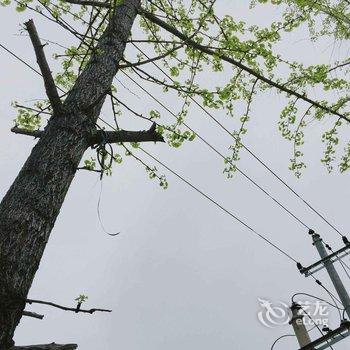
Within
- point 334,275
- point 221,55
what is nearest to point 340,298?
point 334,275

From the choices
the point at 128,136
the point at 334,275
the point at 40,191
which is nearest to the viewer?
the point at 40,191

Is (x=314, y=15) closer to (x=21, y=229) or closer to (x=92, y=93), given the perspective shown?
(x=92, y=93)

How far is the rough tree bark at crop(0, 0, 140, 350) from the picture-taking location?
183cm

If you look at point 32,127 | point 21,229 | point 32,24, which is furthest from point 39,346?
point 32,127

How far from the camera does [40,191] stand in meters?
2.29

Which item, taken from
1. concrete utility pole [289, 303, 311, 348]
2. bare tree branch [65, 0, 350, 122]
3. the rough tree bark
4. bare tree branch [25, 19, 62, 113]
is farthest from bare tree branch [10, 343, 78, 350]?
concrete utility pole [289, 303, 311, 348]

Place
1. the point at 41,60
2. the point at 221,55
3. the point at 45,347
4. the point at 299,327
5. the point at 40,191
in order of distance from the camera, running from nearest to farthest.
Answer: the point at 45,347
the point at 40,191
the point at 41,60
the point at 221,55
the point at 299,327

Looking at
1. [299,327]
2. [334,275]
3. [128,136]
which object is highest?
[334,275]

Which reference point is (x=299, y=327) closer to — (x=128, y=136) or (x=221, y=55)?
(x=221, y=55)

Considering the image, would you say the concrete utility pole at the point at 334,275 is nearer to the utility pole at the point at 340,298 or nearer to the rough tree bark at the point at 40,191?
the utility pole at the point at 340,298

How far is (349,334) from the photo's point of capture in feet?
17.1

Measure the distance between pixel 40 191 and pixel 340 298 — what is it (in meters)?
4.81

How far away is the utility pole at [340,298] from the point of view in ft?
17.0

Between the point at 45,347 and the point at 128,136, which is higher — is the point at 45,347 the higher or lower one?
the lower one
